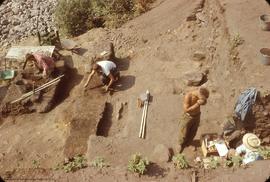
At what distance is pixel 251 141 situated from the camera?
8.09m

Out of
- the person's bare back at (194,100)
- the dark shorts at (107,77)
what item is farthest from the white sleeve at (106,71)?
the person's bare back at (194,100)

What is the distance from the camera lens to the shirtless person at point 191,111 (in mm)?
7969

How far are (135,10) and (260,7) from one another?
387cm

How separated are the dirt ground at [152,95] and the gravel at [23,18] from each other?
2.49m

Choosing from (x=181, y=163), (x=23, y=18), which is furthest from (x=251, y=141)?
(x=23, y=18)

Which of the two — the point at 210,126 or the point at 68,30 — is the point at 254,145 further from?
the point at 68,30

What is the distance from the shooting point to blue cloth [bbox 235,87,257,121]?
8.40 metres

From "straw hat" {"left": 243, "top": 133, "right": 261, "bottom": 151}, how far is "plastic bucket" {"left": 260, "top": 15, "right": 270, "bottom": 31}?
3.32 metres

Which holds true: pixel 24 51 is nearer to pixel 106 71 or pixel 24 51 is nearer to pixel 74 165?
pixel 106 71

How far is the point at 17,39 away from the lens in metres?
14.1

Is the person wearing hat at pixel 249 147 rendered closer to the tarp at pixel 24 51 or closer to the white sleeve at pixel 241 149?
the white sleeve at pixel 241 149

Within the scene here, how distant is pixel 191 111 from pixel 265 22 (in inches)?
143

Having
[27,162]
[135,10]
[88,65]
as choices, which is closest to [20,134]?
[27,162]

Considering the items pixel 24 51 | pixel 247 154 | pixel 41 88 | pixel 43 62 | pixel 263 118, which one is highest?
pixel 24 51
